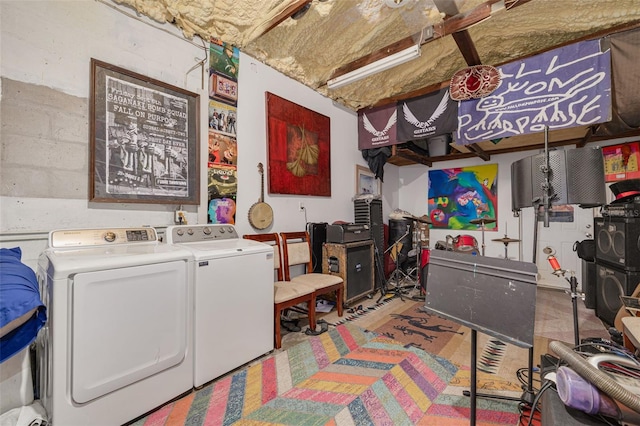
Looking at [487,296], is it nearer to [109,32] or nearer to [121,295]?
[121,295]

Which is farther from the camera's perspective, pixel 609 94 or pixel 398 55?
pixel 398 55

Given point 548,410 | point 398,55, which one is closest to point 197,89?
point 398,55

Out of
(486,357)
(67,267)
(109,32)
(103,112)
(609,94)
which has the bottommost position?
(486,357)

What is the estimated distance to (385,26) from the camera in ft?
8.79

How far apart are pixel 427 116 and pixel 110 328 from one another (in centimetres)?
360

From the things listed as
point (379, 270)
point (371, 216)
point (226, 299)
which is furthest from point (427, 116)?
point (226, 299)

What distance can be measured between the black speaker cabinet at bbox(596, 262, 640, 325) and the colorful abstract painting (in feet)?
6.31

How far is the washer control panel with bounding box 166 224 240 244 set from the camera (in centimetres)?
214

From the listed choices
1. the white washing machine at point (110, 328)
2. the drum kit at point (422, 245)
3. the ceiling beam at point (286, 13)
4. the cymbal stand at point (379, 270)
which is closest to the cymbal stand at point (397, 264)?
the drum kit at point (422, 245)

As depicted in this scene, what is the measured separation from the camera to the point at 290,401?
169cm

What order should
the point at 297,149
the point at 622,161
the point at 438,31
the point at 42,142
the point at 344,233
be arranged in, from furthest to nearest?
the point at 622,161
the point at 297,149
the point at 344,233
the point at 438,31
the point at 42,142

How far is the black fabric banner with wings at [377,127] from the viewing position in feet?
12.4

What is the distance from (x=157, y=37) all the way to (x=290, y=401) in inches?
114

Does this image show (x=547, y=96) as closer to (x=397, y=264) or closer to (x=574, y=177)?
(x=574, y=177)
